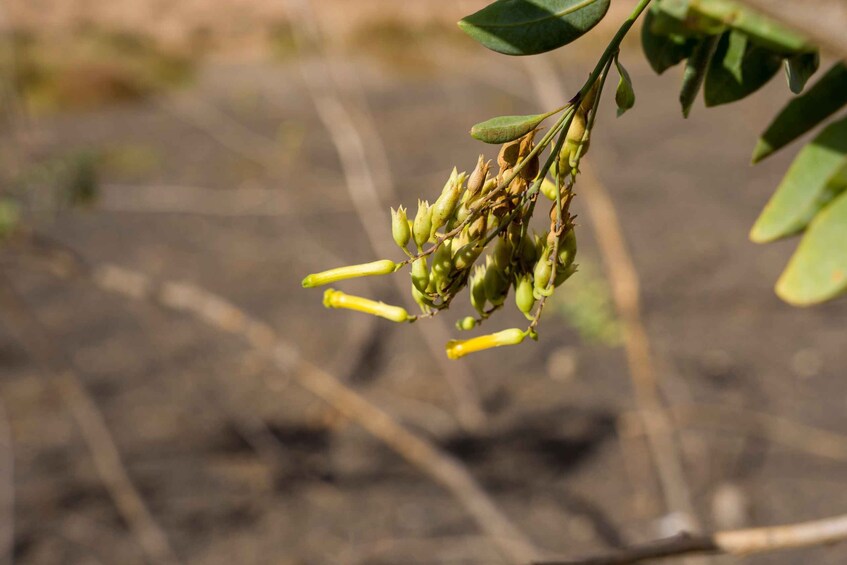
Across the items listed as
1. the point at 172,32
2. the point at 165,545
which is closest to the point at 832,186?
the point at 165,545

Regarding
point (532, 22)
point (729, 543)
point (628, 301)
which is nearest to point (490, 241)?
point (532, 22)

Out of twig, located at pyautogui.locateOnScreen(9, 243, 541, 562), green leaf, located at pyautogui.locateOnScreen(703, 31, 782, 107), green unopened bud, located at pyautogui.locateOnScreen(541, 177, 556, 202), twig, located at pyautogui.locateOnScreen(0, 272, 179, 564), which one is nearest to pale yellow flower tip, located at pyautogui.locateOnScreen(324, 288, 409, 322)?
green unopened bud, located at pyautogui.locateOnScreen(541, 177, 556, 202)

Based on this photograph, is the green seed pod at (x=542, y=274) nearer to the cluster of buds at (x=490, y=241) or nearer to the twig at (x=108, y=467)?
the cluster of buds at (x=490, y=241)

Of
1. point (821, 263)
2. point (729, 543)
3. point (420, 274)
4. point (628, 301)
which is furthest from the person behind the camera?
point (628, 301)

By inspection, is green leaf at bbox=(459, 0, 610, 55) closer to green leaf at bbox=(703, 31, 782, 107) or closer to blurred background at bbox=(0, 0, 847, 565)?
green leaf at bbox=(703, 31, 782, 107)

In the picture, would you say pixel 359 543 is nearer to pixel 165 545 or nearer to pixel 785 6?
pixel 165 545

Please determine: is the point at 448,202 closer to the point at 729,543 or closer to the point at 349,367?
the point at 729,543

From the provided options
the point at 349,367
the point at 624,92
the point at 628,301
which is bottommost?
the point at 349,367
